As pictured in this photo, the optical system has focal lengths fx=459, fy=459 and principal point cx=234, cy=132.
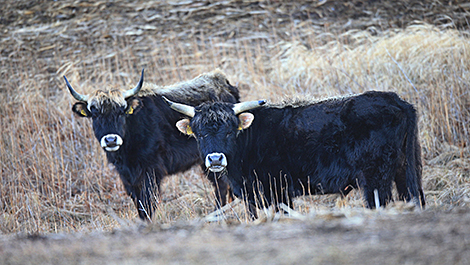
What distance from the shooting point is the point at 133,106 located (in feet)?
24.0

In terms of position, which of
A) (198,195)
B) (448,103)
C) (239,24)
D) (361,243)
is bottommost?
(198,195)

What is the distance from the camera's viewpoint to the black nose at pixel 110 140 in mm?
6859

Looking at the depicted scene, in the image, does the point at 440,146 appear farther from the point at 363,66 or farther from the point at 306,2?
the point at 306,2

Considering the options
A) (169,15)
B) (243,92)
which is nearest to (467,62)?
(243,92)

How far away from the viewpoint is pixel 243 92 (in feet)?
39.1

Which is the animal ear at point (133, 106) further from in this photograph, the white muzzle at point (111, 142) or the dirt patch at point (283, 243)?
the dirt patch at point (283, 243)

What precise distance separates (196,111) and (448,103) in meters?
5.74

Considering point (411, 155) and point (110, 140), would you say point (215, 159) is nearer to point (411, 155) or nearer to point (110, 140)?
point (110, 140)

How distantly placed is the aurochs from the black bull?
123 centimetres

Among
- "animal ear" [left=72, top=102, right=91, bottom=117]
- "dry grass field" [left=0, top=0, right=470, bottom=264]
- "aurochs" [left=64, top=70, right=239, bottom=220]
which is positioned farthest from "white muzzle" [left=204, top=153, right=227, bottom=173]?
"animal ear" [left=72, top=102, right=91, bottom=117]

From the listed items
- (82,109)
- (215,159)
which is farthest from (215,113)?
(82,109)

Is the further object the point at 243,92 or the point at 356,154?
the point at 243,92

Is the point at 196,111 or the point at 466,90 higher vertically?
the point at 196,111

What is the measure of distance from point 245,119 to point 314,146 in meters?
0.96
